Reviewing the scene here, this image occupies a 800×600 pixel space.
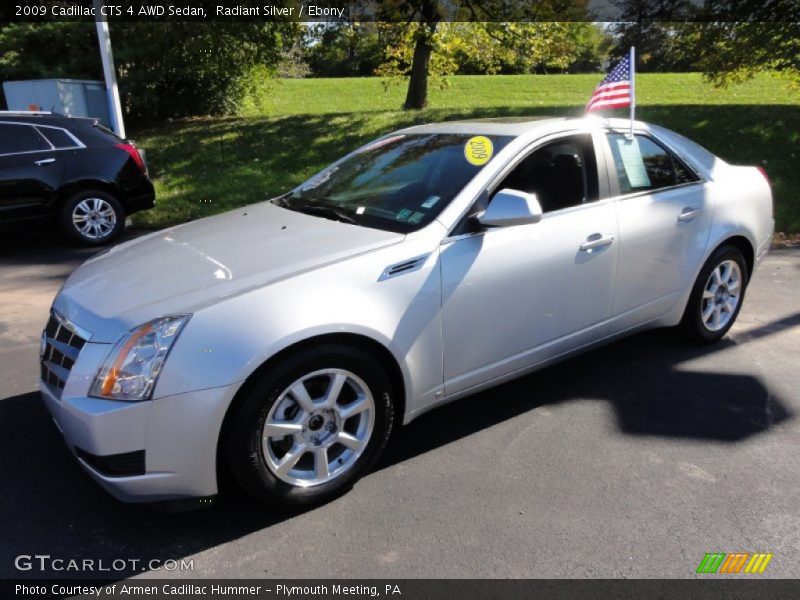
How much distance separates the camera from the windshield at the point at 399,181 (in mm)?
3225

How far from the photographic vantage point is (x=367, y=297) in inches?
108

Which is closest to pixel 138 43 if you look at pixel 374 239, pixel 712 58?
pixel 712 58

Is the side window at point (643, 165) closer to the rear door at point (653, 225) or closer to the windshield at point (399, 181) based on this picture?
the rear door at point (653, 225)

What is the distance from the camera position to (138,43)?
15492 mm

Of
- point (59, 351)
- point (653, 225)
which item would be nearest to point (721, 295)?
point (653, 225)

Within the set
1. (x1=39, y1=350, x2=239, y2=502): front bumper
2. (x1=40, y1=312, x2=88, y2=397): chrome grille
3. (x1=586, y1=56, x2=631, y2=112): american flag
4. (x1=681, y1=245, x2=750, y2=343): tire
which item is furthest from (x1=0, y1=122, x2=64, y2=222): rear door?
(x1=681, y1=245, x2=750, y2=343): tire

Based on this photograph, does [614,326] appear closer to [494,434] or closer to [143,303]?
[494,434]

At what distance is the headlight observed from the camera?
7.76 feet

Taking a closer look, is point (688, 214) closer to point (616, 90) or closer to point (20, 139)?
point (616, 90)

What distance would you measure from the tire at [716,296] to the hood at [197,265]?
238cm

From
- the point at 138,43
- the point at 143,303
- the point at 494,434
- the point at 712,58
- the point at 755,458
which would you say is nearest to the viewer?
the point at 143,303

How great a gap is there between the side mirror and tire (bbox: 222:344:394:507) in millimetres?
868

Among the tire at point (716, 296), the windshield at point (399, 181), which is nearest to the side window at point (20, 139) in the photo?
the windshield at point (399, 181)

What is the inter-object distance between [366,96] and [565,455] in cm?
3070
